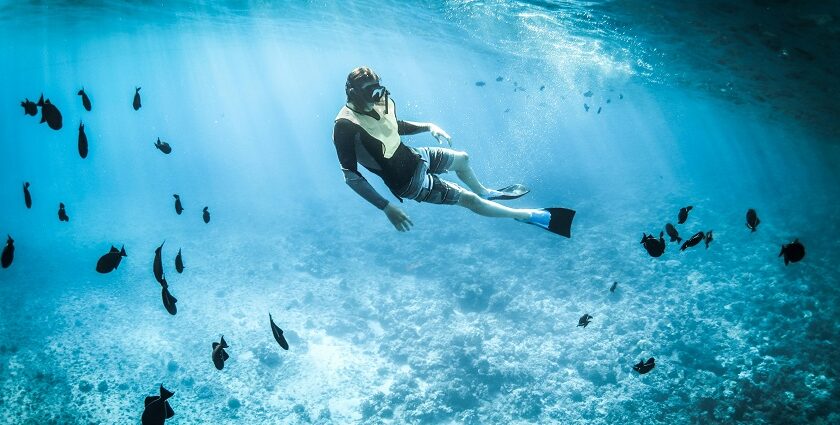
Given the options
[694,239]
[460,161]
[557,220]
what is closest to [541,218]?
[557,220]

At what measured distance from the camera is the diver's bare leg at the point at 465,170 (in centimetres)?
547

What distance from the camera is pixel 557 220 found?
17.4 feet

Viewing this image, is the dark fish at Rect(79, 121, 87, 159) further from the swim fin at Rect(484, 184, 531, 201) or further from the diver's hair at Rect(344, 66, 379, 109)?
the swim fin at Rect(484, 184, 531, 201)

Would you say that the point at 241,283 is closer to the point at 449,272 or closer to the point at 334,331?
the point at 334,331

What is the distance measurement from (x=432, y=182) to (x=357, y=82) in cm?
147

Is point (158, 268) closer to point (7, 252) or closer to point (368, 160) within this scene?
point (7, 252)

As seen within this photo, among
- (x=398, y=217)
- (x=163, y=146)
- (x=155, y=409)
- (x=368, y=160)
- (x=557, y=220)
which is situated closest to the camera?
(x=155, y=409)

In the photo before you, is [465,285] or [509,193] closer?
[509,193]

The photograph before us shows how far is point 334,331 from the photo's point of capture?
13305 millimetres

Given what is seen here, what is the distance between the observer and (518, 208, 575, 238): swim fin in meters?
5.24

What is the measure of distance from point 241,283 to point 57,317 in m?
6.36

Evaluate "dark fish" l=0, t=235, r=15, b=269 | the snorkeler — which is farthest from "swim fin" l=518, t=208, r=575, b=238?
"dark fish" l=0, t=235, r=15, b=269

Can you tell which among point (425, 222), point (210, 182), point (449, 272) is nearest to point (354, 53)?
point (210, 182)

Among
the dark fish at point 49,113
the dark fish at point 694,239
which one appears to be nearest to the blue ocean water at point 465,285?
the dark fish at point 694,239
